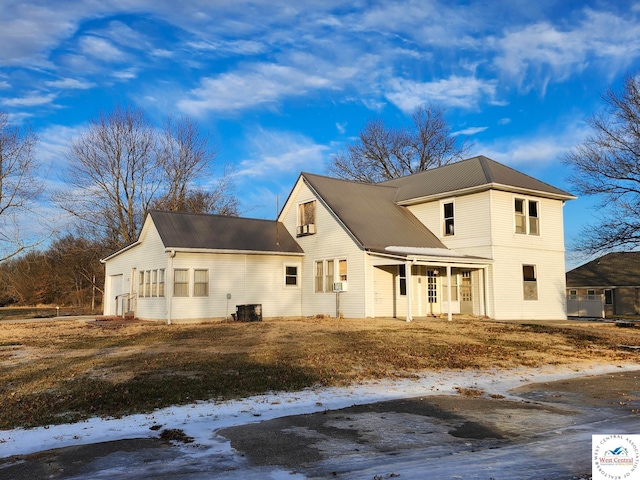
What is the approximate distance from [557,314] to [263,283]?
44.5 ft

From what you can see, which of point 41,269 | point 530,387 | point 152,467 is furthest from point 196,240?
point 41,269

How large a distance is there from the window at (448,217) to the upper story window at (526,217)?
112 inches

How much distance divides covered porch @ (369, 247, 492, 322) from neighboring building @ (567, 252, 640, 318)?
18.6 meters

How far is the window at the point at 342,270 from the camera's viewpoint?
2392 centimetres

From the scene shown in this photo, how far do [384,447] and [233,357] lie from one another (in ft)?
21.3

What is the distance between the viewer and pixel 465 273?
2489 centimetres

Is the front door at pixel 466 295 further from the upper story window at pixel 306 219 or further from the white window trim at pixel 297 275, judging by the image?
the white window trim at pixel 297 275

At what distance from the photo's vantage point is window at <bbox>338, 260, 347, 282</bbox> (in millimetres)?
23922

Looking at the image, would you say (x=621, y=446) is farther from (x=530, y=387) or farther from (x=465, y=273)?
(x=465, y=273)

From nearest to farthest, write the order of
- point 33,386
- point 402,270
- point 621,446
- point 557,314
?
point 621,446, point 33,386, point 402,270, point 557,314

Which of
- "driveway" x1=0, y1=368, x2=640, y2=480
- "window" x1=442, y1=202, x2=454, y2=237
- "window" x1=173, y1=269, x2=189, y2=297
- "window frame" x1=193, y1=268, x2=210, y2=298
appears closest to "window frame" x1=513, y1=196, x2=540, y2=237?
"window" x1=442, y1=202, x2=454, y2=237

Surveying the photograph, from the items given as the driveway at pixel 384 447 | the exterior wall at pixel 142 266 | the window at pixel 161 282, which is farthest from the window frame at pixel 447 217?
the driveway at pixel 384 447

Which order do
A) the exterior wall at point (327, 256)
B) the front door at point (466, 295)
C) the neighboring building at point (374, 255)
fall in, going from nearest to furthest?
→ the exterior wall at point (327, 256) < the neighboring building at point (374, 255) < the front door at point (466, 295)

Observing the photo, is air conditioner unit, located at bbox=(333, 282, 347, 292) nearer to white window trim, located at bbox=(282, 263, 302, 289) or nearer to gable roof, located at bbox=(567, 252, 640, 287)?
white window trim, located at bbox=(282, 263, 302, 289)
